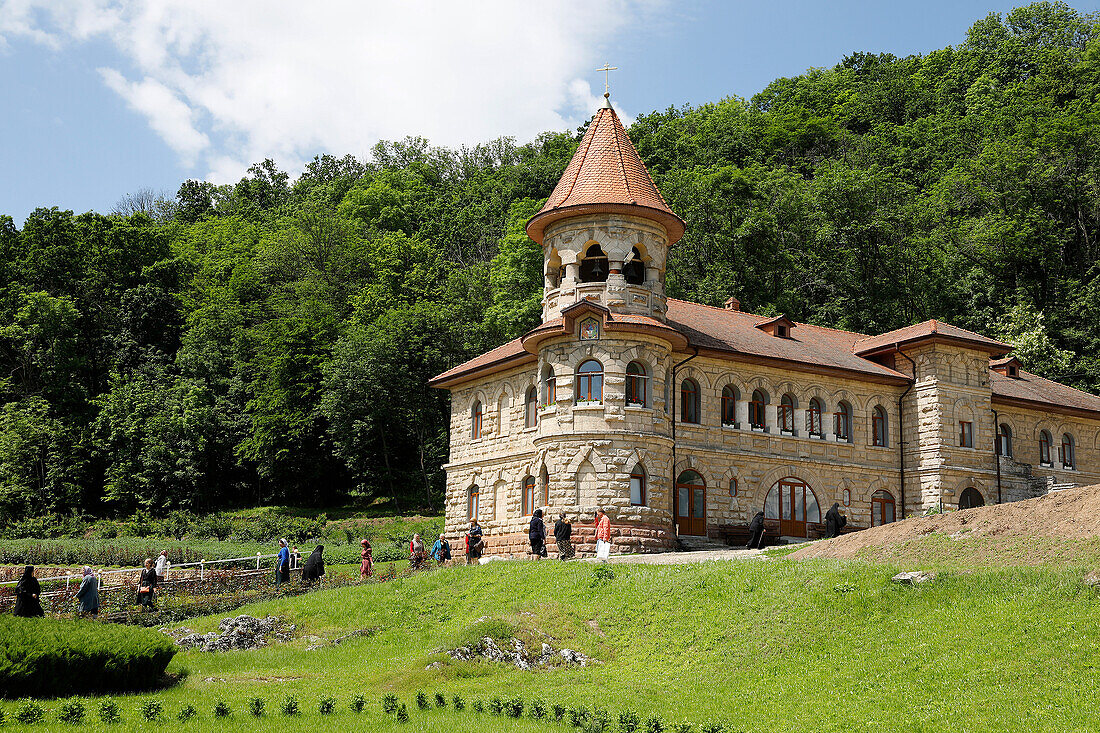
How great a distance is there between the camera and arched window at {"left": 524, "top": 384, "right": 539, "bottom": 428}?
3484 cm

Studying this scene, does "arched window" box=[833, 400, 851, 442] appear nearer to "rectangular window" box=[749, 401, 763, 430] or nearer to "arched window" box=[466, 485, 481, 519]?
"rectangular window" box=[749, 401, 763, 430]

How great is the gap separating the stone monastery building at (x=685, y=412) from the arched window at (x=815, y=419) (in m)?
0.06

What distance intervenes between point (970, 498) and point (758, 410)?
31.2ft

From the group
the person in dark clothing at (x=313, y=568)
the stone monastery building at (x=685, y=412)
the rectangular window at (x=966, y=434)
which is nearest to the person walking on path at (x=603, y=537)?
the stone monastery building at (x=685, y=412)

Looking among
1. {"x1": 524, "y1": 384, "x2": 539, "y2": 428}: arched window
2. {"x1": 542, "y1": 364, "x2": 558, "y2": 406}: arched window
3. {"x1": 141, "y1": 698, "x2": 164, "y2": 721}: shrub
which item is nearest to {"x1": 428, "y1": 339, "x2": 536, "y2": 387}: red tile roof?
{"x1": 524, "y1": 384, "x2": 539, "y2": 428}: arched window

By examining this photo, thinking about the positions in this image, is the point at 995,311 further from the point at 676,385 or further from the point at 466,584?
the point at 466,584

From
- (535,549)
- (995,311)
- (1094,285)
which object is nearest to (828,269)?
(995,311)

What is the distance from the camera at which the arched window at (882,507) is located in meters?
36.8

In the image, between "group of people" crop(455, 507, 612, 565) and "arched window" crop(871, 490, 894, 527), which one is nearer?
"group of people" crop(455, 507, 612, 565)

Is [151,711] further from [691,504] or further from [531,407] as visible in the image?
[531,407]

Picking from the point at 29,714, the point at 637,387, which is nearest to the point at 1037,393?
the point at 637,387

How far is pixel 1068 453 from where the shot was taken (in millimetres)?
42031

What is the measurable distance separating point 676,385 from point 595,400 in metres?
4.06

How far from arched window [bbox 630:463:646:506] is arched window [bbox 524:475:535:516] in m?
4.25
